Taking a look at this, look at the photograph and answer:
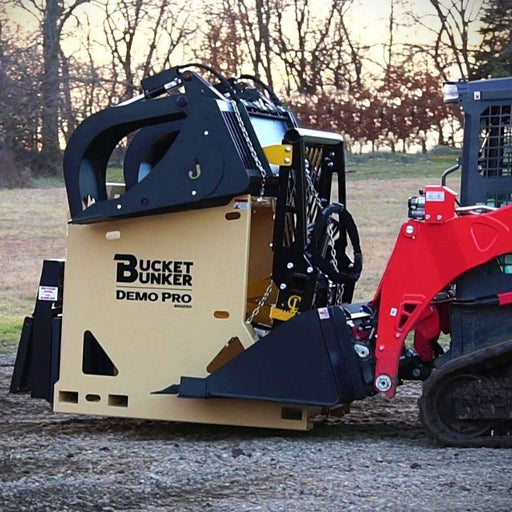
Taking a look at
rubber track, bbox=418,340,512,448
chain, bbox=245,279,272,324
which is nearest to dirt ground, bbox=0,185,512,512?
rubber track, bbox=418,340,512,448

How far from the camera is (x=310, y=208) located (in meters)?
7.53

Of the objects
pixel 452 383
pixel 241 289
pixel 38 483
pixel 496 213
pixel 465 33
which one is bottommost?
pixel 38 483

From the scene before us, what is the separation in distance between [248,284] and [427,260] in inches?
51.2

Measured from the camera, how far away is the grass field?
51.7 feet

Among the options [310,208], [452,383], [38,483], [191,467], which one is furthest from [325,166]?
[38,483]

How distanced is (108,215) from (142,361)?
0.88m

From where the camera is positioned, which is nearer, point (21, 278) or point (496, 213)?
point (496, 213)

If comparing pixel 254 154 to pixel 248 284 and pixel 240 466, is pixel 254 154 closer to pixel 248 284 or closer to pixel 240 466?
pixel 248 284

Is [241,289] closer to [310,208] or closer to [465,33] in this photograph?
[310,208]

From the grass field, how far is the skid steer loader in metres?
4.75

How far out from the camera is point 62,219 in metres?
23.0

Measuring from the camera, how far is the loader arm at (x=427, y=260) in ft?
21.8

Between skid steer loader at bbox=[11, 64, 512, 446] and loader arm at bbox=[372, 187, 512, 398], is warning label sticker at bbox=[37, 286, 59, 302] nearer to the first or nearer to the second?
skid steer loader at bbox=[11, 64, 512, 446]

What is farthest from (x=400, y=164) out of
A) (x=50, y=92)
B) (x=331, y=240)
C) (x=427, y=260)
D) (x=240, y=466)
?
(x=240, y=466)
